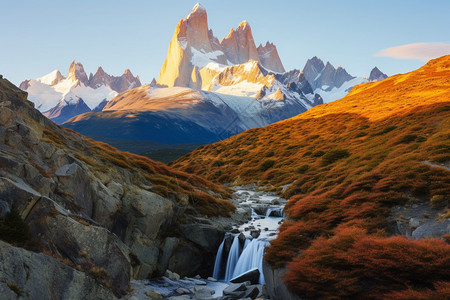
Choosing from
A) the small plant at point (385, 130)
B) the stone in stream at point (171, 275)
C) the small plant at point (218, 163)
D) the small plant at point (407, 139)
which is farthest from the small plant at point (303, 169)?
the stone in stream at point (171, 275)

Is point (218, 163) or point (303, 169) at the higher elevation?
point (303, 169)

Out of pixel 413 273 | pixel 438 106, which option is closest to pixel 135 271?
pixel 413 273

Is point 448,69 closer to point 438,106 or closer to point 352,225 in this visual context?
point 438,106

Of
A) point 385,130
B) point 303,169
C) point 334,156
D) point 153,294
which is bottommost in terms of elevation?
point 153,294

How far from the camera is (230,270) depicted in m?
26.5

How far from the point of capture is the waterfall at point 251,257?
83.1 feet

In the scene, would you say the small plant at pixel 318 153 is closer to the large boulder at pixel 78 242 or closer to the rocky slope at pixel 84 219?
the rocky slope at pixel 84 219

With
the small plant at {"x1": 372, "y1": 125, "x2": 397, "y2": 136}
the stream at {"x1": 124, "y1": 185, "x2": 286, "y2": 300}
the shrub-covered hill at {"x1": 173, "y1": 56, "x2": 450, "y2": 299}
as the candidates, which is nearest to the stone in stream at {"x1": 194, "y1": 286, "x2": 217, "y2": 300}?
the stream at {"x1": 124, "y1": 185, "x2": 286, "y2": 300}

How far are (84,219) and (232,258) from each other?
1265cm

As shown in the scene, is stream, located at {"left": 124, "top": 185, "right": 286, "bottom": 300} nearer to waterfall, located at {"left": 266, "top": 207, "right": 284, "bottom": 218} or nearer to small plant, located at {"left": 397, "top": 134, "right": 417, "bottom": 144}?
waterfall, located at {"left": 266, "top": 207, "right": 284, "bottom": 218}

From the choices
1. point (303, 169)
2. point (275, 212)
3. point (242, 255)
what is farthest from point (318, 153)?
point (242, 255)

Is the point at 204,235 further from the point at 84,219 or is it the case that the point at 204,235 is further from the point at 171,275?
the point at 84,219

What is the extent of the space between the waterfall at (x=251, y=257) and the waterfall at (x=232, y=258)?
0.41 m

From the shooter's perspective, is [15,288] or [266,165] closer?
[15,288]
